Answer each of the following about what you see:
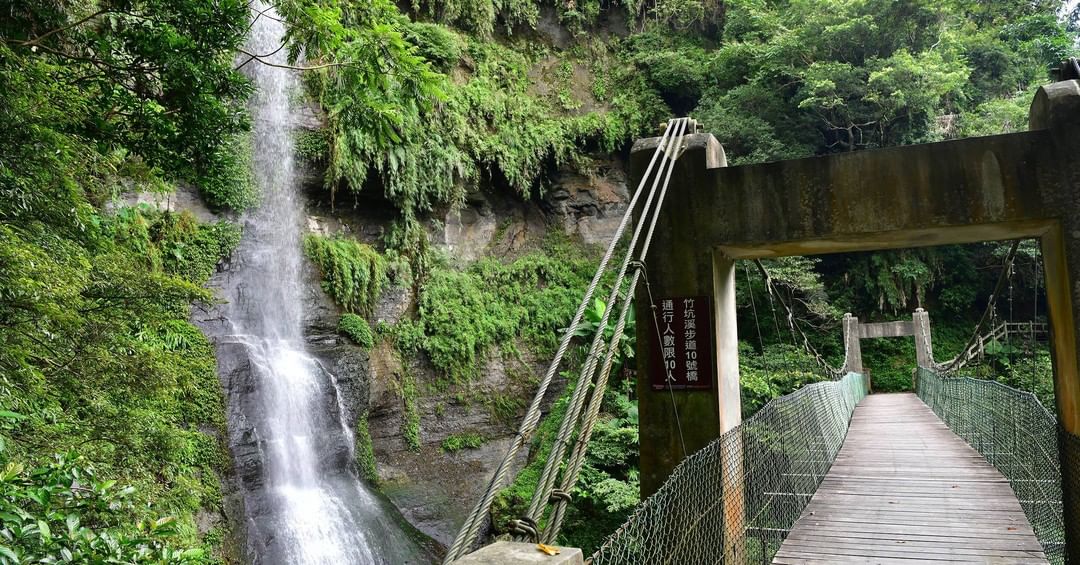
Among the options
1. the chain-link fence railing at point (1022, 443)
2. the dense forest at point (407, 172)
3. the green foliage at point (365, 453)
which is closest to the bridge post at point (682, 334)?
the dense forest at point (407, 172)

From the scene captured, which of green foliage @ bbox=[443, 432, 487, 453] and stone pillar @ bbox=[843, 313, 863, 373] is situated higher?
stone pillar @ bbox=[843, 313, 863, 373]

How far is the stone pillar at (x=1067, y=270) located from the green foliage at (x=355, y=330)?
9.28 meters

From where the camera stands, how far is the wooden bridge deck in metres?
3.54

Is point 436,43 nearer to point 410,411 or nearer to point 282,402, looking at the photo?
point 410,411

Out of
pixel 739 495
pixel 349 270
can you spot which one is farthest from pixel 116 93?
pixel 349 270

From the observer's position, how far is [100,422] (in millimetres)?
3807

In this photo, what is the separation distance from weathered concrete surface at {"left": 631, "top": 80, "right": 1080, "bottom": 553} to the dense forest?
1316mm

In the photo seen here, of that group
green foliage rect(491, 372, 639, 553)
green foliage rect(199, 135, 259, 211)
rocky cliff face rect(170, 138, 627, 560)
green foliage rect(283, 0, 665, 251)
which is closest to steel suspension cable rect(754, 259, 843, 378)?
green foliage rect(491, 372, 639, 553)

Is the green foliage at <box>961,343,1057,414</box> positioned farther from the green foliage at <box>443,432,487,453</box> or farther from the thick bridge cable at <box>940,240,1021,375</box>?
the green foliage at <box>443,432,487,453</box>

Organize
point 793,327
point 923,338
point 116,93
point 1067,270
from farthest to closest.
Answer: point 923,338
point 793,327
point 116,93
point 1067,270

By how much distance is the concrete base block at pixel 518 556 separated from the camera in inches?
52.8

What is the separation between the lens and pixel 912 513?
4367 millimetres

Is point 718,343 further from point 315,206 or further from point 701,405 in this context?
point 315,206

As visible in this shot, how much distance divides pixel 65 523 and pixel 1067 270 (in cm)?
451
